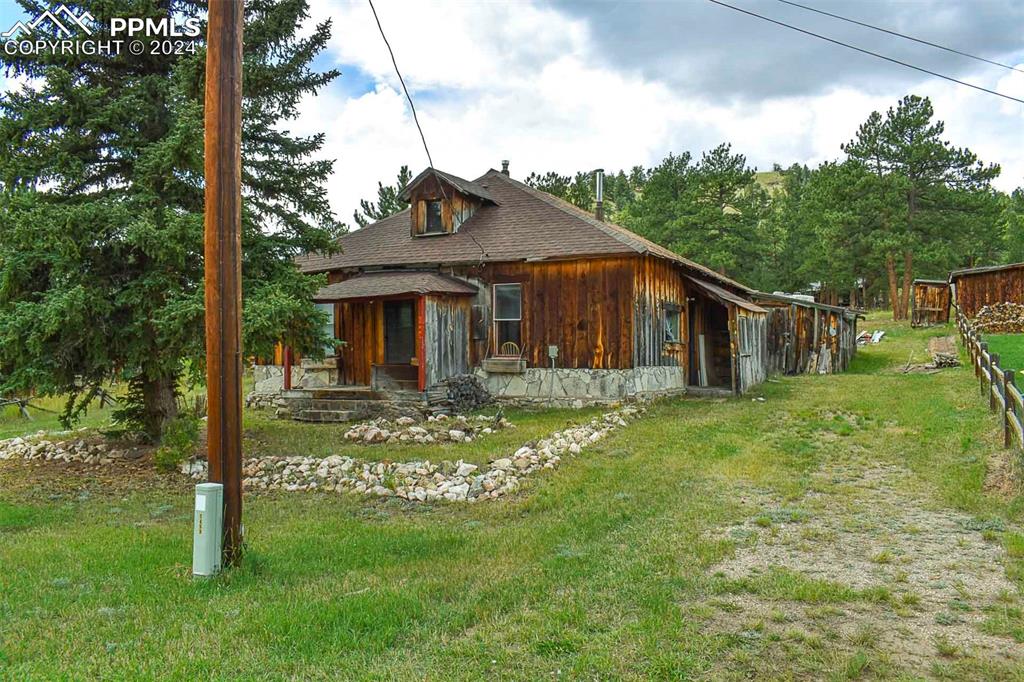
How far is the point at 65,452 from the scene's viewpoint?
11016 mm

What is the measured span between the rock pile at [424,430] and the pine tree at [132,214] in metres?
2.28

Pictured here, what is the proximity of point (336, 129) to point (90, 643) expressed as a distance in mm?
9803

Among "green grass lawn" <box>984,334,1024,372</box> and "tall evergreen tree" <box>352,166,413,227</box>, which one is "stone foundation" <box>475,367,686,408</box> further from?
"tall evergreen tree" <box>352,166,413,227</box>

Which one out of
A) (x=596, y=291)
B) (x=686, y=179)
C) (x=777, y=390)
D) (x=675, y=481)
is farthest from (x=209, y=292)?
(x=686, y=179)

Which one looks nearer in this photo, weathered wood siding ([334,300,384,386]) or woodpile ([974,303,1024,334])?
weathered wood siding ([334,300,384,386])

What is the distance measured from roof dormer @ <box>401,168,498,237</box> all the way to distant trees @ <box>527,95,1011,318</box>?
1685 cm

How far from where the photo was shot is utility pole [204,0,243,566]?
17.4ft

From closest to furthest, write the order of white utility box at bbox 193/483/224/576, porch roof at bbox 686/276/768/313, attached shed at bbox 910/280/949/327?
1. white utility box at bbox 193/483/224/576
2. porch roof at bbox 686/276/768/313
3. attached shed at bbox 910/280/949/327

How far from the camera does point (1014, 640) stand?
3.89m

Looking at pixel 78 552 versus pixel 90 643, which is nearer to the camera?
pixel 90 643

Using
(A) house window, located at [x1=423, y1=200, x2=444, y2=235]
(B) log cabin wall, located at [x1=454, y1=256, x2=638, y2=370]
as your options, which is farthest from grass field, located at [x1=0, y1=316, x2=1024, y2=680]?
(A) house window, located at [x1=423, y1=200, x2=444, y2=235]

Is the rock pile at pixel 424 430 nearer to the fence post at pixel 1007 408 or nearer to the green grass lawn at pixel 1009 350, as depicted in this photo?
the fence post at pixel 1007 408

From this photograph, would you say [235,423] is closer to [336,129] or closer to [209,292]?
[209,292]

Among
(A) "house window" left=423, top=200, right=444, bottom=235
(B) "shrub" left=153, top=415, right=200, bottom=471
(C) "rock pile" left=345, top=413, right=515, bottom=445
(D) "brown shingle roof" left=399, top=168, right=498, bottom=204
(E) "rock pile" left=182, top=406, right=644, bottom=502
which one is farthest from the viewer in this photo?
(A) "house window" left=423, top=200, right=444, bottom=235
